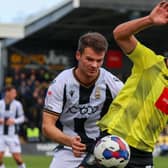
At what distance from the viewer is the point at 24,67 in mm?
31922

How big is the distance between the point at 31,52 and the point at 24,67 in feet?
6.29

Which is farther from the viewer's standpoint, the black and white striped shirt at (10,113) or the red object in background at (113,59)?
the red object in background at (113,59)

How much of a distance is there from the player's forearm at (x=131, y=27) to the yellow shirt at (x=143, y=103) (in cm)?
23

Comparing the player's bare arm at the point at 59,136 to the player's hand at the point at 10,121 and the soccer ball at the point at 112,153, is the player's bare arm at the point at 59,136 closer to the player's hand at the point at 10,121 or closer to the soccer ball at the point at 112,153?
the soccer ball at the point at 112,153

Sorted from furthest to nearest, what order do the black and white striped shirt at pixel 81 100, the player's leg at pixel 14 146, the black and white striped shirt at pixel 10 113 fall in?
the black and white striped shirt at pixel 10 113 < the player's leg at pixel 14 146 < the black and white striped shirt at pixel 81 100

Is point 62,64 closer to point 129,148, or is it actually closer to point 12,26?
point 12,26

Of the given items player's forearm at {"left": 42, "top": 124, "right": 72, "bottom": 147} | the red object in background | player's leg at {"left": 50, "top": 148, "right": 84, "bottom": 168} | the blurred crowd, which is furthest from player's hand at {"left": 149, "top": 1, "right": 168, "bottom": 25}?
the red object in background

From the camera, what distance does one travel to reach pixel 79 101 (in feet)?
25.5

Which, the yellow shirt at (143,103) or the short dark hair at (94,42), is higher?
the short dark hair at (94,42)

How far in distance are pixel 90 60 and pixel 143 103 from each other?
696 millimetres

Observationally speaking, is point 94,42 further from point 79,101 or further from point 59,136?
point 59,136

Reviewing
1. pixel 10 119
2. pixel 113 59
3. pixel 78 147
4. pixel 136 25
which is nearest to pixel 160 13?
pixel 136 25

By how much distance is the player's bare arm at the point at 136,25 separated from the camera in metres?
6.55

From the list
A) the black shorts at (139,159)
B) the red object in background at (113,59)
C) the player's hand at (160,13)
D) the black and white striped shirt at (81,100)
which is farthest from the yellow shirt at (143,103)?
the red object in background at (113,59)
